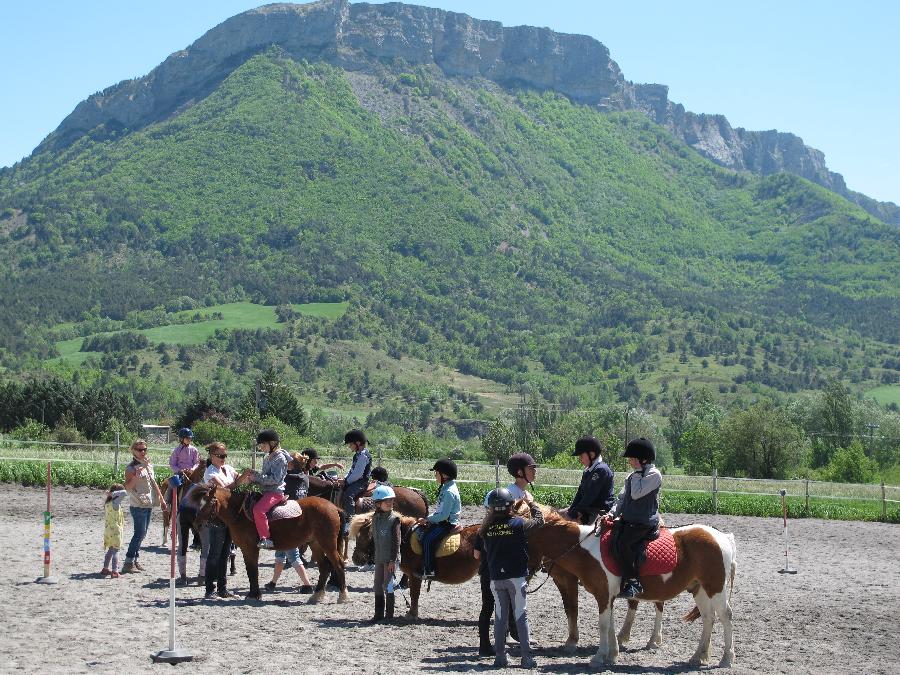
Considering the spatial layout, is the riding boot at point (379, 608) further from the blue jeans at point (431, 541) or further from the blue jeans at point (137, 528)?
the blue jeans at point (137, 528)

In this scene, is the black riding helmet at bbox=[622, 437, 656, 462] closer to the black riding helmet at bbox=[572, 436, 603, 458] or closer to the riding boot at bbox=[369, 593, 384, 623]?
the black riding helmet at bbox=[572, 436, 603, 458]

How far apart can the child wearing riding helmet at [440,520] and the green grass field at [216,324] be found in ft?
461

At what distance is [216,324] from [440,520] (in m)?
158

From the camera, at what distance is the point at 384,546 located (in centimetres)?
1230

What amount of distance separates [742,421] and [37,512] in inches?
1482

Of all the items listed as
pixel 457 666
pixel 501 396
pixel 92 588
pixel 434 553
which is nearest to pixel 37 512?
pixel 92 588

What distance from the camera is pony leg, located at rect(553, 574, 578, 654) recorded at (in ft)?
36.4

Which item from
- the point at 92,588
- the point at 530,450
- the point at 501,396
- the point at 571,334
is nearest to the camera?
the point at 92,588

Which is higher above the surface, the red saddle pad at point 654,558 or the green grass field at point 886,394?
the green grass field at point 886,394

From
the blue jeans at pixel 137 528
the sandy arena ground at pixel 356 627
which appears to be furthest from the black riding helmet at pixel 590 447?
the blue jeans at pixel 137 528

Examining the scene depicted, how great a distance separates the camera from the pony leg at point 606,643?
10539 mm

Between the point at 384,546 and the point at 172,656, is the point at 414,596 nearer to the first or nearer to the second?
the point at 384,546

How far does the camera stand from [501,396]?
516 ft

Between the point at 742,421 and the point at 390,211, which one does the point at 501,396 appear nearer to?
the point at 390,211
